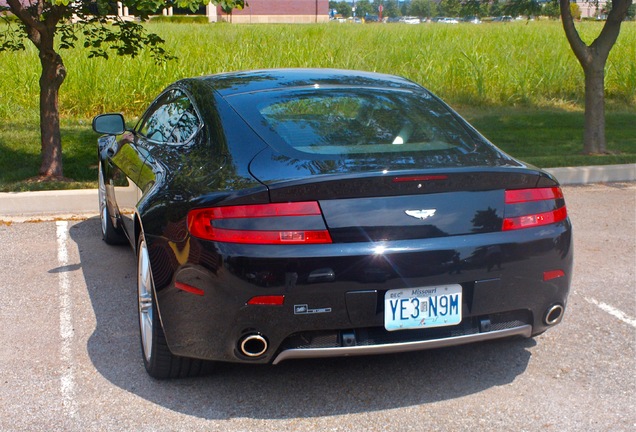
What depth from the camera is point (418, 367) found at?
4.45 metres

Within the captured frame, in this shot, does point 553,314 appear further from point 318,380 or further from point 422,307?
point 318,380

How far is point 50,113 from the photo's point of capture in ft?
29.9

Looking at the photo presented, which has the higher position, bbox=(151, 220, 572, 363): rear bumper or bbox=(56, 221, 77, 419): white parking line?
bbox=(151, 220, 572, 363): rear bumper

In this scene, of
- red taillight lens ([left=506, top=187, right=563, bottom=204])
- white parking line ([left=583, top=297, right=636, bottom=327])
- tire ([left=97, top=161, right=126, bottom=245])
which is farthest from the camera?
tire ([left=97, top=161, right=126, bottom=245])

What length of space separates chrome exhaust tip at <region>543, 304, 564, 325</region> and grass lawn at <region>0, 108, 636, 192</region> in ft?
19.4

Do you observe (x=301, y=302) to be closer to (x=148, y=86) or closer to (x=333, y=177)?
(x=333, y=177)

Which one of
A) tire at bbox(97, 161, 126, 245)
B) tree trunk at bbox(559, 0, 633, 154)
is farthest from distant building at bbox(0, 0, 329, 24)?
tire at bbox(97, 161, 126, 245)

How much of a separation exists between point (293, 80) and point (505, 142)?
25.4 feet

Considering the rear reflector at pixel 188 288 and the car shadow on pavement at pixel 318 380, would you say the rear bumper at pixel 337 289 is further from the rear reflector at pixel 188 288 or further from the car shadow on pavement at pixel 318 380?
the car shadow on pavement at pixel 318 380

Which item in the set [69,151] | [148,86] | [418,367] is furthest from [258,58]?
[418,367]

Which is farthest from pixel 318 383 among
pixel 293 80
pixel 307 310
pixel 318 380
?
pixel 293 80

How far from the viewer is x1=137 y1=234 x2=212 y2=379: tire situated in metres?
4.12

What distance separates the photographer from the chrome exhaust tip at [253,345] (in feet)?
12.2

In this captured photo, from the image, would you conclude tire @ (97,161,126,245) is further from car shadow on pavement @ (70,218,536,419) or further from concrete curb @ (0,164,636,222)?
car shadow on pavement @ (70,218,536,419)
